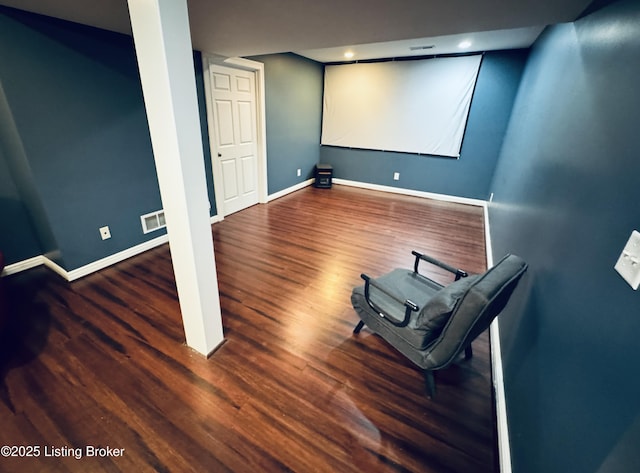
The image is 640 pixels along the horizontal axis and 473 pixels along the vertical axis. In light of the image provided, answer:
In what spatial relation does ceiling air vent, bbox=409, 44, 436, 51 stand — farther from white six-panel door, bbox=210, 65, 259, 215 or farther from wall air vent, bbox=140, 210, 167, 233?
wall air vent, bbox=140, 210, 167, 233

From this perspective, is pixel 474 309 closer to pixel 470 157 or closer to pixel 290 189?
pixel 470 157

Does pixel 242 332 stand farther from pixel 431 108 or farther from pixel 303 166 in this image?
pixel 431 108

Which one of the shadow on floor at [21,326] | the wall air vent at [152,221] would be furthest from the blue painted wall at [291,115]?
the shadow on floor at [21,326]

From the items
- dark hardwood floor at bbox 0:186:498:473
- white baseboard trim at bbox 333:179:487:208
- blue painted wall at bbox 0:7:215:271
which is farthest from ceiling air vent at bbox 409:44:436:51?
blue painted wall at bbox 0:7:215:271

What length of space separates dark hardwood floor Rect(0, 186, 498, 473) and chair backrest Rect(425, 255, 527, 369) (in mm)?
395

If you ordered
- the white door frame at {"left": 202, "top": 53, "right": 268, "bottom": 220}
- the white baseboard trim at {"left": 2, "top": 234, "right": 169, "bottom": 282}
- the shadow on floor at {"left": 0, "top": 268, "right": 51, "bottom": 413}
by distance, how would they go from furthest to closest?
1. the white door frame at {"left": 202, "top": 53, "right": 268, "bottom": 220}
2. the white baseboard trim at {"left": 2, "top": 234, "right": 169, "bottom": 282}
3. the shadow on floor at {"left": 0, "top": 268, "right": 51, "bottom": 413}

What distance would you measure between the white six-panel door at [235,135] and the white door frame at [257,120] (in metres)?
0.04

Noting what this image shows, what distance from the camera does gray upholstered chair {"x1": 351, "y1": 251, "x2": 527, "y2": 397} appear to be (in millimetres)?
1268

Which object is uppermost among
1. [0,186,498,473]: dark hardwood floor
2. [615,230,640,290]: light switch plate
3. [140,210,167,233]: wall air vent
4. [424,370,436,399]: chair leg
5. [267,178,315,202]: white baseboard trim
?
[615,230,640,290]: light switch plate

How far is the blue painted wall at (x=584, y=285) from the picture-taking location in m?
0.73

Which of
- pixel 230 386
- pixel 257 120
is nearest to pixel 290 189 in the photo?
pixel 257 120

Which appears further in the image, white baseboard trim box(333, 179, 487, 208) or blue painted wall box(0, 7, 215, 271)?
white baseboard trim box(333, 179, 487, 208)

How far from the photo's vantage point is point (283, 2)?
1674 mm

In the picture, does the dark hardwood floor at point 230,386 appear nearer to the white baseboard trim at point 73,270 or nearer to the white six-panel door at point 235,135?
the white baseboard trim at point 73,270
